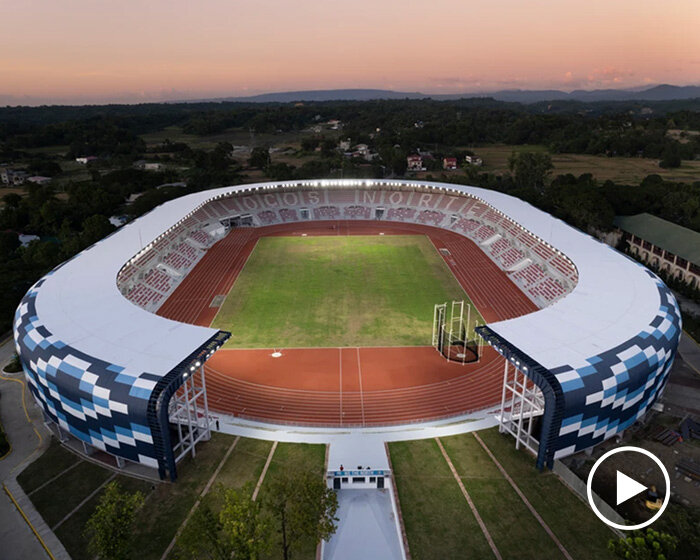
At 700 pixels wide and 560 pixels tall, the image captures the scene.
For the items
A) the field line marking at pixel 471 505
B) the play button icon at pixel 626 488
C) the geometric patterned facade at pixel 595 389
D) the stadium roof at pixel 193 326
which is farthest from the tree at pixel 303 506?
the play button icon at pixel 626 488

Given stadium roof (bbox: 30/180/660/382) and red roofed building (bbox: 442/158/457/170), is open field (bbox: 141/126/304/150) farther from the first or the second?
stadium roof (bbox: 30/180/660/382)

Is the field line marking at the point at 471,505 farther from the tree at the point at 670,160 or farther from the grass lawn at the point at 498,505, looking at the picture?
the tree at the point at 670,160

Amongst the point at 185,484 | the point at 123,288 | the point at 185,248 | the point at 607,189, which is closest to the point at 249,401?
the point at 185,484

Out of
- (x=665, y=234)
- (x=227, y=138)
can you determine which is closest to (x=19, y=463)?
(x=665, y=234)

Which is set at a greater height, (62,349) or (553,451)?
(62,349)

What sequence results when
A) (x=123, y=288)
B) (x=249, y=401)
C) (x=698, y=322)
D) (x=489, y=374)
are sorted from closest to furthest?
(x=249, y=401)
(x=489, y=374)
(x=698, y=322)
(x=123, y=288)

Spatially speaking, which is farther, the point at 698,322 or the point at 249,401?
the point at 698,322

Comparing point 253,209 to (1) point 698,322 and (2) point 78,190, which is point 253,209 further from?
(1) point 698,322

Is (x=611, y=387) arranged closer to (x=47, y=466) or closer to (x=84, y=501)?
(x=84, y=501)
